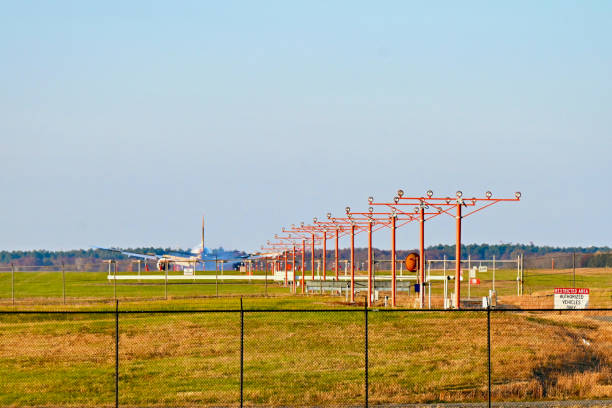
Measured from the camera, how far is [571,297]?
41.4 meters

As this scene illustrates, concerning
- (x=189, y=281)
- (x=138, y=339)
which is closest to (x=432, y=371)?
(x=138, y=339)

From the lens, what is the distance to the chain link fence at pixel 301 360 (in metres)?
24.4

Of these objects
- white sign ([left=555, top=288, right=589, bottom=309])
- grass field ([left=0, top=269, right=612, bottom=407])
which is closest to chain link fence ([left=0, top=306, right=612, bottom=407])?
grass field ([left=0, top=269, right=612, bottom=407])

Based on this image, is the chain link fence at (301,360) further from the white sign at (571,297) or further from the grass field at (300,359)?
the white sign at (571,297)

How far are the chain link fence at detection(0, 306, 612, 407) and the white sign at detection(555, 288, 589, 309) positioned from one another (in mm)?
997

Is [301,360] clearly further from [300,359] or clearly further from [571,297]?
[571,297]

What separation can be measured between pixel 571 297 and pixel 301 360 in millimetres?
16730

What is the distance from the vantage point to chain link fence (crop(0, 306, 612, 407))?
960 inches

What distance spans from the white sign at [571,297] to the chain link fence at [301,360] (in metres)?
1.00

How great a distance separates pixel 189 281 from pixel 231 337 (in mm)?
63882

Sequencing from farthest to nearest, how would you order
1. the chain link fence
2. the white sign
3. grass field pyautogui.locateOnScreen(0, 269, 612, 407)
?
1. the white sign
2. grass field pyautogui.locateOnScreen(0, 269, 612, 407)
3. the chain link fence

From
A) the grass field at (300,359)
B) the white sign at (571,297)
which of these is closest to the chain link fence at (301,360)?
the grass field at (300,359)

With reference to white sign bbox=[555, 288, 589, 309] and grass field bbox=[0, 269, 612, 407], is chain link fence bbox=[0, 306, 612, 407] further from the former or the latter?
white sign bbox=[555, 288, 589, 309]

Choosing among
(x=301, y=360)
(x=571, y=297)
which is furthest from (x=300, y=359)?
(x=571, y=297)
